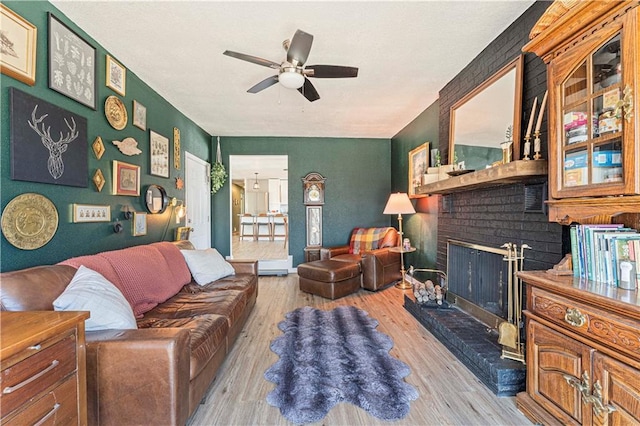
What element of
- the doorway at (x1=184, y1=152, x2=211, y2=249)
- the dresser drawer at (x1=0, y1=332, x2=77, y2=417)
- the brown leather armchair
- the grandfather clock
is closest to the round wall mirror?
the doorway at (x1=184, y1=152, x2=211, y2=249)

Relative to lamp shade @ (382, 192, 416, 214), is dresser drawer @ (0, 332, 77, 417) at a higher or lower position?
lower

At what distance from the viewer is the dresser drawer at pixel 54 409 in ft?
3.35

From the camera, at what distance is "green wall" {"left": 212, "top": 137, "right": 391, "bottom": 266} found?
224 inches

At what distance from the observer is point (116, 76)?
106 inches

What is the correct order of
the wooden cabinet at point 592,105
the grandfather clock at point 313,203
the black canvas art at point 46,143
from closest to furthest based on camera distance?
the wooden cabinet at point 592,105
the black canvas art at point 46,143
the grandfather clock at point 313,203

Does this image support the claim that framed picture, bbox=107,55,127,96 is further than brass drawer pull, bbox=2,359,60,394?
Yes

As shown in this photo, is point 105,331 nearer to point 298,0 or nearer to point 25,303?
point 25,303

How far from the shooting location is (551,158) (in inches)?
63.5

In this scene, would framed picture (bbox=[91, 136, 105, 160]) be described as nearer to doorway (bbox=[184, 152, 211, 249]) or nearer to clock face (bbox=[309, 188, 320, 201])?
doorway (bbox=[184, 152, 211, 249])

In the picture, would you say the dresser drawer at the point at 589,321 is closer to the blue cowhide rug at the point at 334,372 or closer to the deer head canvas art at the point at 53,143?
the blue cowhide rug at the point at 334,372

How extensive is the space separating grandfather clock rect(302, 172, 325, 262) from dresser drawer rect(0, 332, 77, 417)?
454cm

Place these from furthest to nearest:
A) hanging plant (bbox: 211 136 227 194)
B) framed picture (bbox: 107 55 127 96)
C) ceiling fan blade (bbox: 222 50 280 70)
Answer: hanging plant (bbox: 211 136 227 194) → framed picture (bbox: 107 55 127 96) → ceiling fan blade (bbox: 222 50 280 70)

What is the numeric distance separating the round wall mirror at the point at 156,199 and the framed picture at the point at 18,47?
1.53m

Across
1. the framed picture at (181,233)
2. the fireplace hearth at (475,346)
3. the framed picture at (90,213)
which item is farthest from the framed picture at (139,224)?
the fireplace hearth at (475,346)
